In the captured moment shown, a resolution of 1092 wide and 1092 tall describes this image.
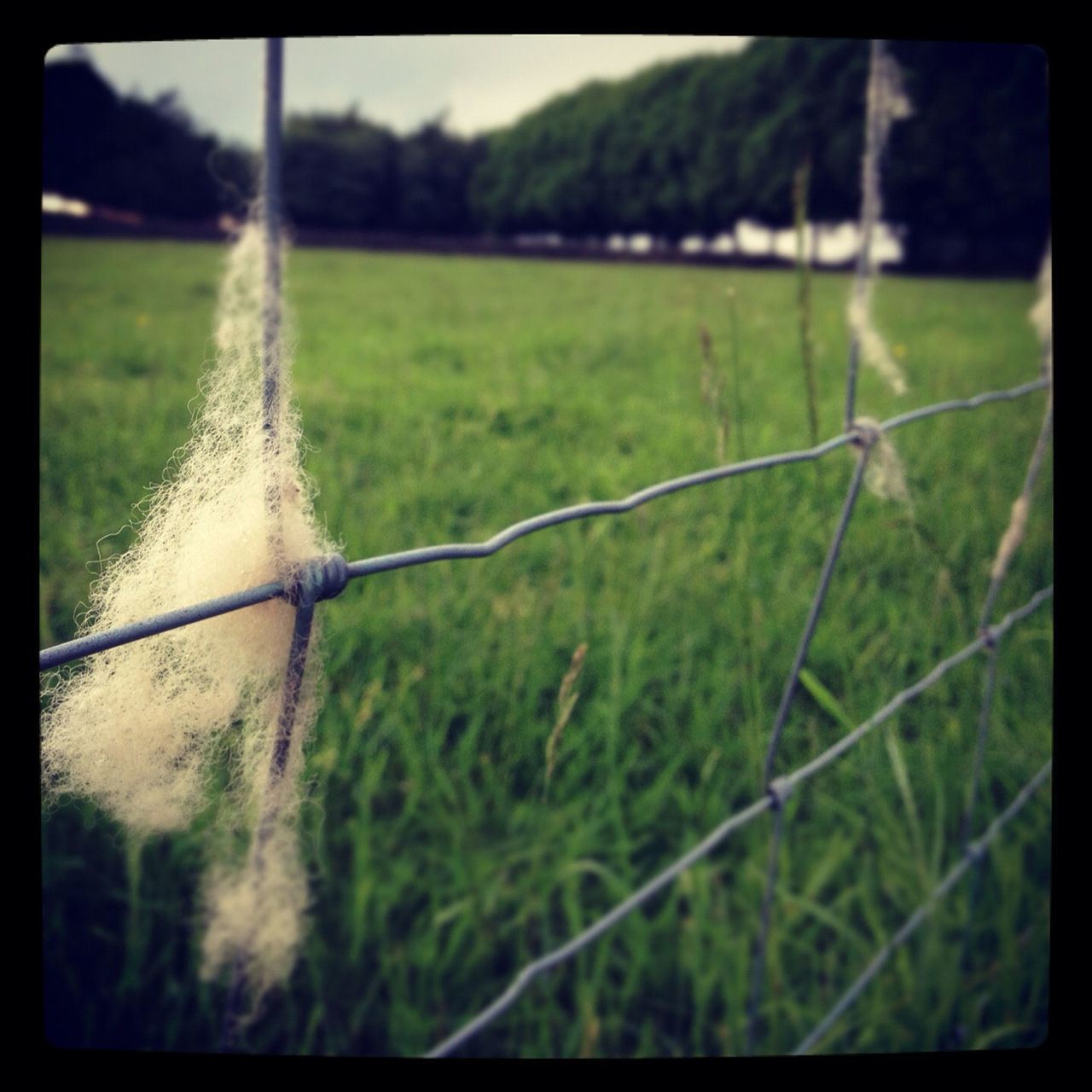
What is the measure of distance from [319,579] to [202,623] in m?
0.06

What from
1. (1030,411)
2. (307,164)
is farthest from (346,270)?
(1030,411)

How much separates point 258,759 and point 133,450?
1114 mm

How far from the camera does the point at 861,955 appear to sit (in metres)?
0.68

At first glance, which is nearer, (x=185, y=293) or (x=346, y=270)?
(x=185, y=293)

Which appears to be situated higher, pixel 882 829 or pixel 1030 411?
pixel 1030 411

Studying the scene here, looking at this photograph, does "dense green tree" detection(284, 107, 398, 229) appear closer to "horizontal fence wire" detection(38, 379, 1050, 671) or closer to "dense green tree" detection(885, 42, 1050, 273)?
"dense green tree" detection(885, 42, 1050, 273)

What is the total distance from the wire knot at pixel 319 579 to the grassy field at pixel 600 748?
18 centimetres

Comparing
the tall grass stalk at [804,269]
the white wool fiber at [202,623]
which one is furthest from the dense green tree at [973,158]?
the white wool fiber at [202,623]

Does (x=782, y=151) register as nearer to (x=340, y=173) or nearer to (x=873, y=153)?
(x=340, y=173)

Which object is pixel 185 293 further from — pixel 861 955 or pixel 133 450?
pixel 861 955

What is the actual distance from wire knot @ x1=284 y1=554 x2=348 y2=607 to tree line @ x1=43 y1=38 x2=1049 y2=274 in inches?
5.9

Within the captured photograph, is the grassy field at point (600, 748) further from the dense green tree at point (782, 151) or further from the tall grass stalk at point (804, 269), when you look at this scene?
the dense green tree at point (782, 151)

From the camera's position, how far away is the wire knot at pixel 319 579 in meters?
0.27

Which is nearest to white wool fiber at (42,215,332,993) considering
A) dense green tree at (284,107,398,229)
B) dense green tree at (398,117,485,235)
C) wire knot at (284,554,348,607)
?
wire knot at (284,554,348,607)
